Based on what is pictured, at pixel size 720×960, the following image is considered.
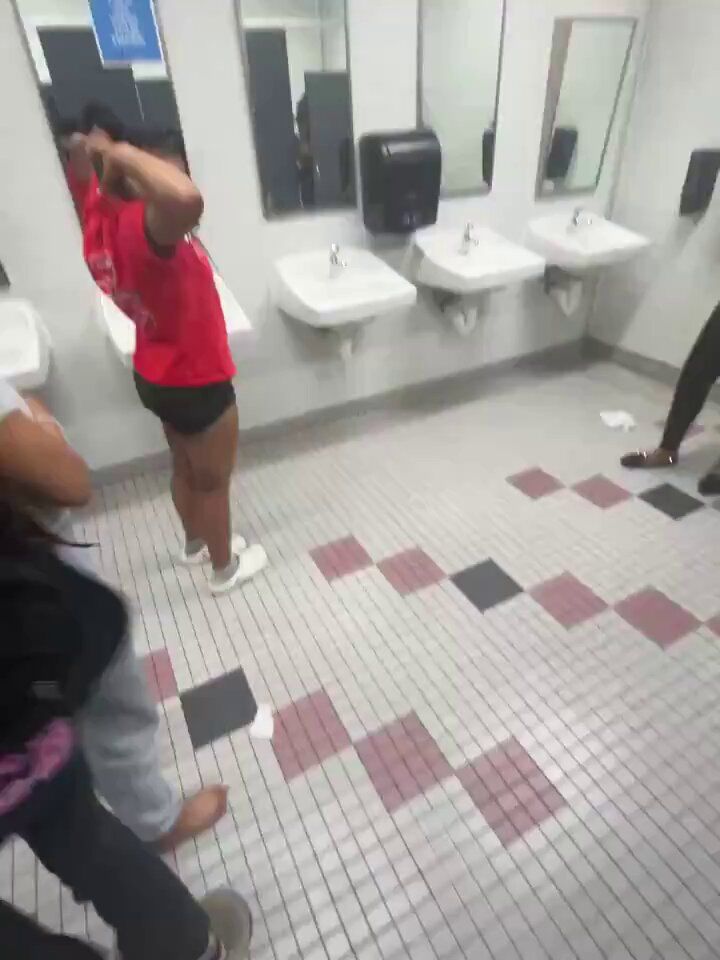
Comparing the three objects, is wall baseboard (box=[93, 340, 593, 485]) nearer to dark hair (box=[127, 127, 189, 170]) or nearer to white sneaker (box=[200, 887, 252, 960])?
dark hair (box=[127, 127, 189, 170])

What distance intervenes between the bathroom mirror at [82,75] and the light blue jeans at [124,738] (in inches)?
Result: 65.6

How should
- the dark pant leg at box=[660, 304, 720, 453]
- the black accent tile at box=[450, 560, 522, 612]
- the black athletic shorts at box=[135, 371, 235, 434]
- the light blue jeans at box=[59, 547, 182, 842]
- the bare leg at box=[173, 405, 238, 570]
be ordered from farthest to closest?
1. the dark pant leg at box=[660, 304, 720, 453]
2. the black accent tile at box=[450, 560, 522, 612]
3. the bare leg at box=[173, 405, 238, 570]
4. the black athletic shorts at box=[135, 371, 235, 434]
5. the light blue jeans at box=[59, 547, 182, 842]

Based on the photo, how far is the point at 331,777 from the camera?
1.29 meters

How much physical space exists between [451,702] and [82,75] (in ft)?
6.80

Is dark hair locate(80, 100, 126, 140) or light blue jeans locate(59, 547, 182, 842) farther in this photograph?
dark hair locate(80, 100, 126, 140)

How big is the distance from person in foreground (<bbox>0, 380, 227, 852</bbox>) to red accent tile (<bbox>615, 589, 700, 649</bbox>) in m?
1.20

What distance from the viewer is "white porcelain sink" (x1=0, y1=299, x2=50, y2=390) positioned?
159 cm

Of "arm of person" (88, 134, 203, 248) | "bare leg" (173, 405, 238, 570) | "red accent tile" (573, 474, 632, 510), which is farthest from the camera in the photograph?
"red accent tile" (573, 474, 632, 510)

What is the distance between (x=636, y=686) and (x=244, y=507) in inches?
56.4

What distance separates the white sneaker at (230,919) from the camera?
1.03m

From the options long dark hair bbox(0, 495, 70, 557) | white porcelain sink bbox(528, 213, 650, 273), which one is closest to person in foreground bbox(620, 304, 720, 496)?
white porcelain sink bbox(528, 213, 650, 273)

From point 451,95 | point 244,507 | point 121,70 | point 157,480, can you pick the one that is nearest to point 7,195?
point 121,70

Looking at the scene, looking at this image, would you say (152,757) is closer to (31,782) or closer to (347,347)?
(31,782)

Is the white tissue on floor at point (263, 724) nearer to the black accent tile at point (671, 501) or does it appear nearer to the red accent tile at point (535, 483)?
the red accent tile at point (535, 483)
